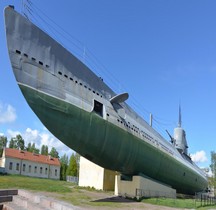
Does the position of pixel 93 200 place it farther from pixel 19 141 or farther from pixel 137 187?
pixel 19 141

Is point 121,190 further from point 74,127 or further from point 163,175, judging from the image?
point 74,127

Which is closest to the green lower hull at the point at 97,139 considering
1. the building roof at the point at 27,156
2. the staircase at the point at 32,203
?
the staircase at the point at 32,203

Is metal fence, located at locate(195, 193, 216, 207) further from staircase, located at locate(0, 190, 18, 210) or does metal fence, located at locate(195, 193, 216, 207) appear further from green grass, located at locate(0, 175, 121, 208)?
staircase, located at locate(0, 190, 18, 210)

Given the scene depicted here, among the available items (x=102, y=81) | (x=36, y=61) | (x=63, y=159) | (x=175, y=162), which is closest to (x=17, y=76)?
(x=36, y=61)

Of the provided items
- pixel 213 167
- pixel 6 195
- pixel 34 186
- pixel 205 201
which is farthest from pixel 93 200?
pixel 213 167

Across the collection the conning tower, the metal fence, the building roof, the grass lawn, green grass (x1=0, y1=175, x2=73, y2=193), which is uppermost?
the conning tower

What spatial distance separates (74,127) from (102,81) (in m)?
4.05

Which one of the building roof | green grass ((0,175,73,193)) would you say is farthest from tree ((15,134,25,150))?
green grass ((0,175,73,193))

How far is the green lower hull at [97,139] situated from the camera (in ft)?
44.8

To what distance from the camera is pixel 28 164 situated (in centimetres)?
6425

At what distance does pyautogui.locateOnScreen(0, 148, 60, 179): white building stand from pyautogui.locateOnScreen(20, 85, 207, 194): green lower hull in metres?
44.7

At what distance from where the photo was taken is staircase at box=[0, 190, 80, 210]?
35.2 ft

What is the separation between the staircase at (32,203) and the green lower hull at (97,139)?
119 inches

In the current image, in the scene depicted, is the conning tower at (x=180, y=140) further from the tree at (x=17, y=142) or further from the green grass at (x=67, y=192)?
the tree at (x=17, y=142)
